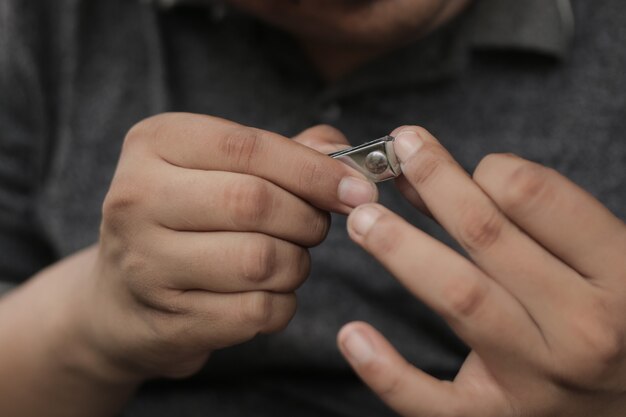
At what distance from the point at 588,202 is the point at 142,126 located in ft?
1.14

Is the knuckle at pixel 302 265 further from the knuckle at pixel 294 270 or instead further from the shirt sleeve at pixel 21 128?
the shirt sleeve at pixel 21 128

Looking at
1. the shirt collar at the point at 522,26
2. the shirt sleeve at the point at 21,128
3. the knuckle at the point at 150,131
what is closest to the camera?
the knuckle at the point at 150,131

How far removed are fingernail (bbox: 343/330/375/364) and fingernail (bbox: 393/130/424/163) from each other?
127 mm

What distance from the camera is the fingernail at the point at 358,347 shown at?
463 millimetres

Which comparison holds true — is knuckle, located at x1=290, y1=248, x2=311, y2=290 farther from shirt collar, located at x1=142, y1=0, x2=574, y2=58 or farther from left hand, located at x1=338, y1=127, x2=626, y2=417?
shirt collar, located at x1=142, y1=0, x2=574, y2=58

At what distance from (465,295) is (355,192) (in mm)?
111

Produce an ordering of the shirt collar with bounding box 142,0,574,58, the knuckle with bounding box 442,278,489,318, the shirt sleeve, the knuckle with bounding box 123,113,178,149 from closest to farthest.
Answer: the knuckle with bounding box 442,278,489,318 < the knuckle with bounding box 123,113,178,149 < the shirt collar with bounding box 142,0,574,58 < the shirt sleeve

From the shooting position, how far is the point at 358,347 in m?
0.46

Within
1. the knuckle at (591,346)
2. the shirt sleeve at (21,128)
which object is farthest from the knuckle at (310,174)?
the shirt sleeve at (21,128)

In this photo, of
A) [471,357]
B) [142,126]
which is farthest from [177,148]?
[471,357]

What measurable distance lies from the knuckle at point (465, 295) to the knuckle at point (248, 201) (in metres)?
0.15

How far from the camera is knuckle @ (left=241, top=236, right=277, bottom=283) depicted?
520 millimetres

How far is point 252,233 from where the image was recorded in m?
0.53

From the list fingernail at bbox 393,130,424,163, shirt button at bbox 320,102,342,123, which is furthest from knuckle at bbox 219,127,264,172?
shirt button at bbox 320,102,342,123
